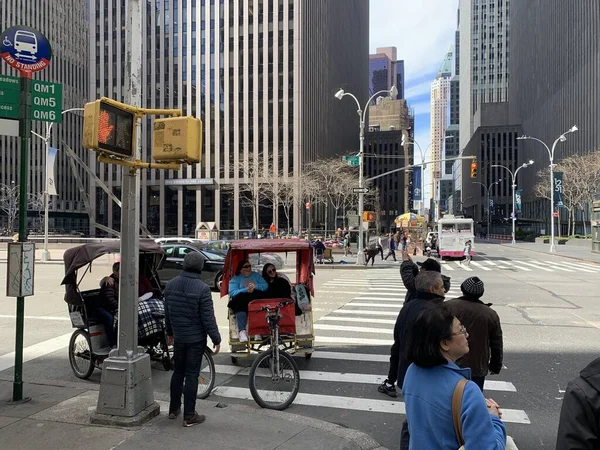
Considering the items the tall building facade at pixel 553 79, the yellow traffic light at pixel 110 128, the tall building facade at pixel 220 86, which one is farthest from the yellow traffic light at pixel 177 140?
the tall building facade at pixel 553 79

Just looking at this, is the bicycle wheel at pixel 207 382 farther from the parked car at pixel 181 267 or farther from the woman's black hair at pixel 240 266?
the parked car at pixel 181 267

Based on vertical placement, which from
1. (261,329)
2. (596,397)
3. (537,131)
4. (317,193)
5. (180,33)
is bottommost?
(261,329)

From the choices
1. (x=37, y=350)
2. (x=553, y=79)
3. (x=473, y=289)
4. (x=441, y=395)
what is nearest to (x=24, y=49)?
(x=37, y=350)

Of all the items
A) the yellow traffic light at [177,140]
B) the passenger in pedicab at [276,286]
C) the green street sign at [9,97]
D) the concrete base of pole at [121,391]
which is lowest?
the concrete base of pole at [121,391]

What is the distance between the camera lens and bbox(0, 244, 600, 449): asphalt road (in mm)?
5477

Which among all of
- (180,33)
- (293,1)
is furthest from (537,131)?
(180,33)

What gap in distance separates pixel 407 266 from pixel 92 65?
2927 inches

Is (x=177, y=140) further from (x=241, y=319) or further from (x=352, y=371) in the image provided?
(x=352, y=371)

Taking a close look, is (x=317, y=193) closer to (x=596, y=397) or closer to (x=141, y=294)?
(x=141, y=294)

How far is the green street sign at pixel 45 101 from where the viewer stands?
5.42 m

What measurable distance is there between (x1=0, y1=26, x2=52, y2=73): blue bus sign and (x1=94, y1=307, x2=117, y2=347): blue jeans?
3.30 metres

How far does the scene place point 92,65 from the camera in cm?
6844

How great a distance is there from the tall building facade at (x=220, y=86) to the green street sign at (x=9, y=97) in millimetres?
59002

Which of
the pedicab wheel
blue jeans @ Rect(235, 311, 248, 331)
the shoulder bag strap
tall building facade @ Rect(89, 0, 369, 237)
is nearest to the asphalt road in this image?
the pedicab wheel
